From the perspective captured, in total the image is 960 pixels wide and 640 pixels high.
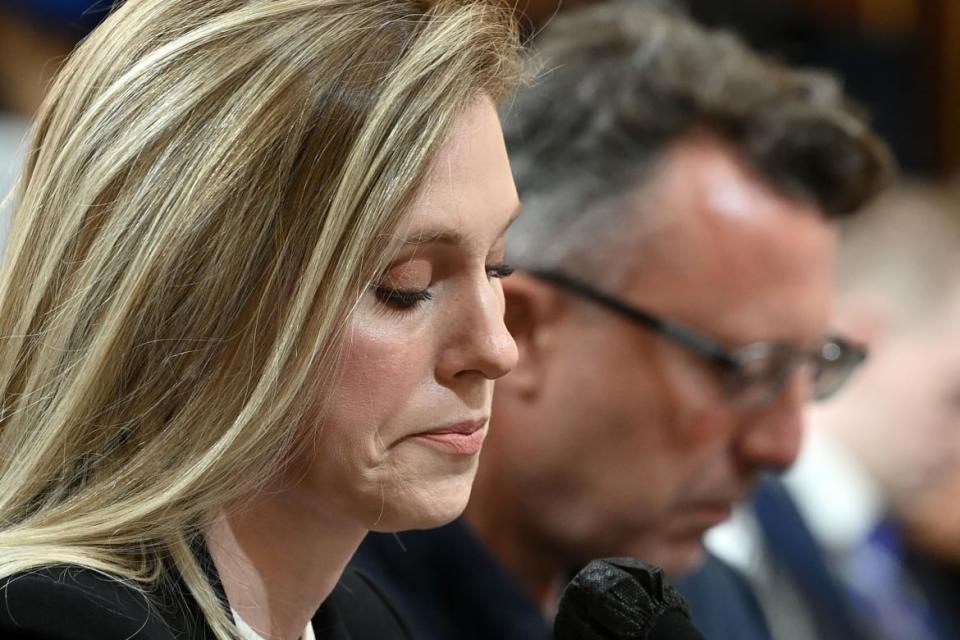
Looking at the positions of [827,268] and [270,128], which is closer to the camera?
[270,128]

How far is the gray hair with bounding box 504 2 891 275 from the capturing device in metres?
1.37

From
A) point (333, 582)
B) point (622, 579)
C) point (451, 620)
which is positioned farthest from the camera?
point (451, 620)

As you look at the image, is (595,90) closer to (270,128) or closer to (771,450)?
(771,450)

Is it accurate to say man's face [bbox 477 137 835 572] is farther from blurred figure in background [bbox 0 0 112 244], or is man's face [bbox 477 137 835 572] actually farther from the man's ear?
blurred figure in background [bbox 0 0 112 244]

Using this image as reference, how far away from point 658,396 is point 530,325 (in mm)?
141

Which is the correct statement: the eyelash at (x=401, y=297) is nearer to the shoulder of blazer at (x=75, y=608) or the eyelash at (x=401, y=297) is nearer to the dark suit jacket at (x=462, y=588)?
the shoulder of blazer at (x=75, y=608)

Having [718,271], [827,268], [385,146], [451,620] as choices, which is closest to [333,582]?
[385,146]

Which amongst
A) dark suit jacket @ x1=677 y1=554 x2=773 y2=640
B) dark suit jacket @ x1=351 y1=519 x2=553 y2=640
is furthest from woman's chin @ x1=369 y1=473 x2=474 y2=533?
dark suit jacket @ x1=677 y1=554 x2=773 y2=640

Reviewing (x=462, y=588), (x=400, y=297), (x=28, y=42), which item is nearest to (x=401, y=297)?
(x=400, y=297)

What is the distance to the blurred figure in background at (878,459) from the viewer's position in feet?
6.27

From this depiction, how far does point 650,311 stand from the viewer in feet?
4.44

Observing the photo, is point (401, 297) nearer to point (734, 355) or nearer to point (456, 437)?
point (456, 437)

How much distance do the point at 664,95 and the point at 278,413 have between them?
793 millimetres

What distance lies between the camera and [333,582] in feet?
2.62
